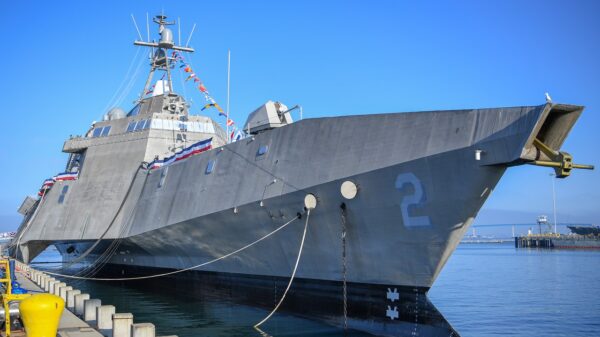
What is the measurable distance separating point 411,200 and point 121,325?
5.38 meters

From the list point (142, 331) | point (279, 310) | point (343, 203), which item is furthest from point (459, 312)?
point (142, 331)

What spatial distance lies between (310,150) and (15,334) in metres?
6.29

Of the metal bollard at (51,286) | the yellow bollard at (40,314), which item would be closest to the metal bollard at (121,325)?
the yellow bollard at (40,314)

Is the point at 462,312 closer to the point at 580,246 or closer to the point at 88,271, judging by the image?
the point at 88,271

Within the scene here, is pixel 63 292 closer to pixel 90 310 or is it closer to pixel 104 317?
pixel 90 310

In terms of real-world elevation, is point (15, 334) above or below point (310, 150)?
below

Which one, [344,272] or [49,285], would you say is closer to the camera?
[344,272]

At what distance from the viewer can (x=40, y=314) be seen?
6125mm

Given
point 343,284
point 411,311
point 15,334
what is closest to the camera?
point 15,334

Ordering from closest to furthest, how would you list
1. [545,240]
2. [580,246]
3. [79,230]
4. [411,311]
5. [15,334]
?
[15,334]
[411,311]
[79,230]
[580,246]
[545,240]

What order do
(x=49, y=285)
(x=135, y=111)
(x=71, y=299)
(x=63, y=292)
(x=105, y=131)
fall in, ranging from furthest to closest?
(x=135, y=111) < (x=105, y=131) < (x=49, y=285) < (x=63, y=292) < (x=71, y=299)

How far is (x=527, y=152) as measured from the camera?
8328 millimetres

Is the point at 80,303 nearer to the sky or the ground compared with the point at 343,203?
nearer to the ground

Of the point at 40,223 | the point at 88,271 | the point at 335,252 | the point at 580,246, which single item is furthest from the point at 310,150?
the point at 580,246
